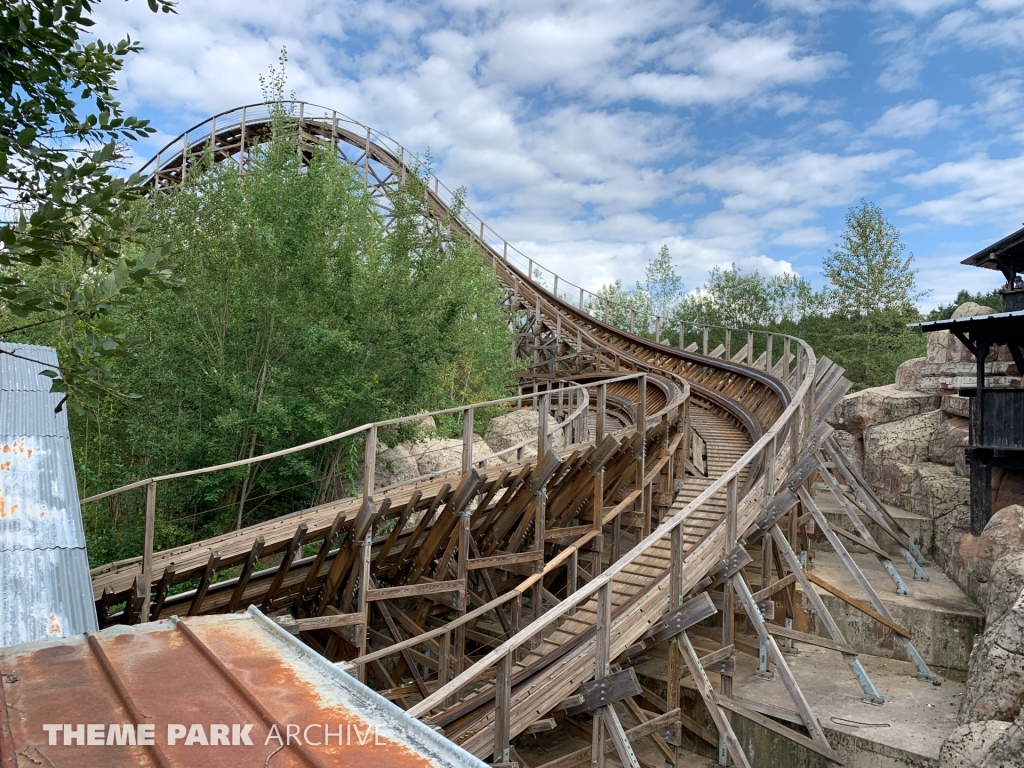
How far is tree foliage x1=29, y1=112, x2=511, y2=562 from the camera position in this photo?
8547 mm

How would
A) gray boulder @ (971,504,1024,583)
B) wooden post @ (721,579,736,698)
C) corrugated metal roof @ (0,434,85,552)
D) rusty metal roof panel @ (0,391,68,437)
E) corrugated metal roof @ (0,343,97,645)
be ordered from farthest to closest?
gray boulder @ (971,504,1024,583)
wooden post @ (721,579,736,698)
rusty metal roof panel @ (0,391,68,437)
corrugated metal roof @ (0,434,85,552)
corrugated metal roof @ (0,343,97,645)

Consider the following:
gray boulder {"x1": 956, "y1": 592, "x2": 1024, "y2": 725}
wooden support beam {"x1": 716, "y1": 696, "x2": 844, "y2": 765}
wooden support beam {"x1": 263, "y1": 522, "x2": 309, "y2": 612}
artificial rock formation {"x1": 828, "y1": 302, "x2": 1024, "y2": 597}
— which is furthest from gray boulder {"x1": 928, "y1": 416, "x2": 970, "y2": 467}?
wooden support beam {"x1": 263, "y1": 522, "x2": 309, "y2": 612}

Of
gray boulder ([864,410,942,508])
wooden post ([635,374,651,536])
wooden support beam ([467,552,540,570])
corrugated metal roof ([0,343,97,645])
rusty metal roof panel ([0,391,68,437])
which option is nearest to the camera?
corrugated metal roof ([0,343,97,645])

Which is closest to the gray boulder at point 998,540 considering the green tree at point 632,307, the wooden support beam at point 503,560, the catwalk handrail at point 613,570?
the catwalk handrail at point 613,570

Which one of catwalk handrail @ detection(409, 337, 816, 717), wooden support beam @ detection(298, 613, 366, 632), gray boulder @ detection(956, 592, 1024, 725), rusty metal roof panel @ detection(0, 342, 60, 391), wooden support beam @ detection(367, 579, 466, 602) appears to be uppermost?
rusty metal roof panel @ detection(0, 342, 60, 391)

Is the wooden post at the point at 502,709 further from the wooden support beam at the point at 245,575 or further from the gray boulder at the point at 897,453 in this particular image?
the gray boulder at the point at 897,453

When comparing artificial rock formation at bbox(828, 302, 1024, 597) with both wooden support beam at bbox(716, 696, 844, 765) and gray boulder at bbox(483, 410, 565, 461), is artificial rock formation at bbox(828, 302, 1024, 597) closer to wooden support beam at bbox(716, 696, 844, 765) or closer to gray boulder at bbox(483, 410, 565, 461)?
wooden support beam at bbox(716, 696, 844, 765)

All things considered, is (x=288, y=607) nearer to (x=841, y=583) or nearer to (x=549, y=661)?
(x=549, y=661)

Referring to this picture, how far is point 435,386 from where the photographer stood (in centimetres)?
1049

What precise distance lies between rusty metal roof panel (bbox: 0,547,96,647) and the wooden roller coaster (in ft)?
3.48

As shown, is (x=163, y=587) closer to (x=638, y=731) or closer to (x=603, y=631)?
(x=603, y=631)

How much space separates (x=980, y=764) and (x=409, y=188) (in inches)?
377

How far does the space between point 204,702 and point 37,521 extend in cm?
332

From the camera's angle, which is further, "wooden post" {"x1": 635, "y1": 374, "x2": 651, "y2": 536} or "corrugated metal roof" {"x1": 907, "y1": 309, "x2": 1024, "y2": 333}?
"corrugated metal roof" {"x1": 907, "y1": 309, "x2": 1024, "y2": 333}
